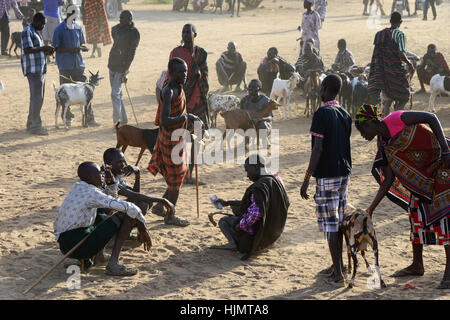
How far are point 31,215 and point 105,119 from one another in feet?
18.0

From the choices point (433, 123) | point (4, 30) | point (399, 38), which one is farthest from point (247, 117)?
point (4, 30)

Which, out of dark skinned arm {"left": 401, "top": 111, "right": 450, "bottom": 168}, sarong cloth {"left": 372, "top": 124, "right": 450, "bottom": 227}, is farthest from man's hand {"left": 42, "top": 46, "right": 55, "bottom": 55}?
dark skinned arm {"left": 401, "top": 111, "right": 450, "bottom": 168}

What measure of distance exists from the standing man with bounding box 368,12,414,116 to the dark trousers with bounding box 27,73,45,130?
5821 mm

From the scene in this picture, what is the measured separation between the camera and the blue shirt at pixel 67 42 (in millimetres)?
11312

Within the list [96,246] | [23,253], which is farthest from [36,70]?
[96,246]

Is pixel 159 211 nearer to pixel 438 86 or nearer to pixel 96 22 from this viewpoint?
pixel 438 86

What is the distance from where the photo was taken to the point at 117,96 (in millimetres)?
11781

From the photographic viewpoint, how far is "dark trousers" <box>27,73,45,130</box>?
1105 centimetres

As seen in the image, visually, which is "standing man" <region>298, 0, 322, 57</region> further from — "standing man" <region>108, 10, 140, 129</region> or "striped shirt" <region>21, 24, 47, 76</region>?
"striped shirt" <region>21, 24, 47, 76</region>

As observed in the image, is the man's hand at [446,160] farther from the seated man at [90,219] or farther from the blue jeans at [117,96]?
the blue jeans at [117,96]

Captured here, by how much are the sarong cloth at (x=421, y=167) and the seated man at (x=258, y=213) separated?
115 centimetres

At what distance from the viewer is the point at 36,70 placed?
35.9 feet

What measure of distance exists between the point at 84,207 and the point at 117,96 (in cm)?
631

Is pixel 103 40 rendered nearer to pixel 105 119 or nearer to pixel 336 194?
pixel 105 119
